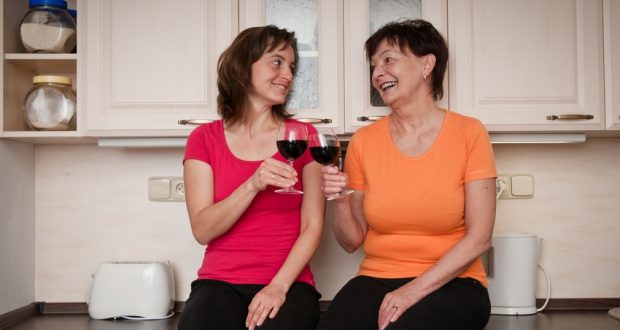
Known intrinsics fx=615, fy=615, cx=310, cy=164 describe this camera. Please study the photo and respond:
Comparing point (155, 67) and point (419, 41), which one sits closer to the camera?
point (419, 41)

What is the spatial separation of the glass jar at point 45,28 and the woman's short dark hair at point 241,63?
20.9 inches

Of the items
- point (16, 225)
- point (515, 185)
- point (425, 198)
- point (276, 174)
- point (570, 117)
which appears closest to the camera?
point (276, 174)

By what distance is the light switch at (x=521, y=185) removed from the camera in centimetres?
211

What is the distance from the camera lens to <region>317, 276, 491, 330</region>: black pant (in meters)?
1.39

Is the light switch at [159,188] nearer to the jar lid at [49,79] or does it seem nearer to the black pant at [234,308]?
the jar lid at [49,79]

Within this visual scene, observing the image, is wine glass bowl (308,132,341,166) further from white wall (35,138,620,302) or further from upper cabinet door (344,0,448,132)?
white wall (35,138,620,302)

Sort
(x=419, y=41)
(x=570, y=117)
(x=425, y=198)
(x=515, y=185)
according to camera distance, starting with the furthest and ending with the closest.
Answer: (x=515, y=185) → (x=570, y=117) → (x=419, y=41) → (x=425, y=198)

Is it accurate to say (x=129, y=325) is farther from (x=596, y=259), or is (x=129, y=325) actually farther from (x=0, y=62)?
(x=596, y=259)

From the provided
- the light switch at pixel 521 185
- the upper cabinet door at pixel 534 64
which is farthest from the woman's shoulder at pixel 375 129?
the light switch at pixel 521 185

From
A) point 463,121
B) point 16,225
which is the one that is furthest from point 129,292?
point 463,121

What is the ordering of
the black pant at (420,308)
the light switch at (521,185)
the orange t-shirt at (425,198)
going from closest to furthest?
1. the black pant at (420,308)
2. the orange t-shirt at (425,198)
3. the light switch at (521,185)

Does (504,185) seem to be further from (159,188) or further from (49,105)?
(49,105)

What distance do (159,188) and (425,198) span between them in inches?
38.5

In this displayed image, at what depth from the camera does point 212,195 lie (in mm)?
1654
